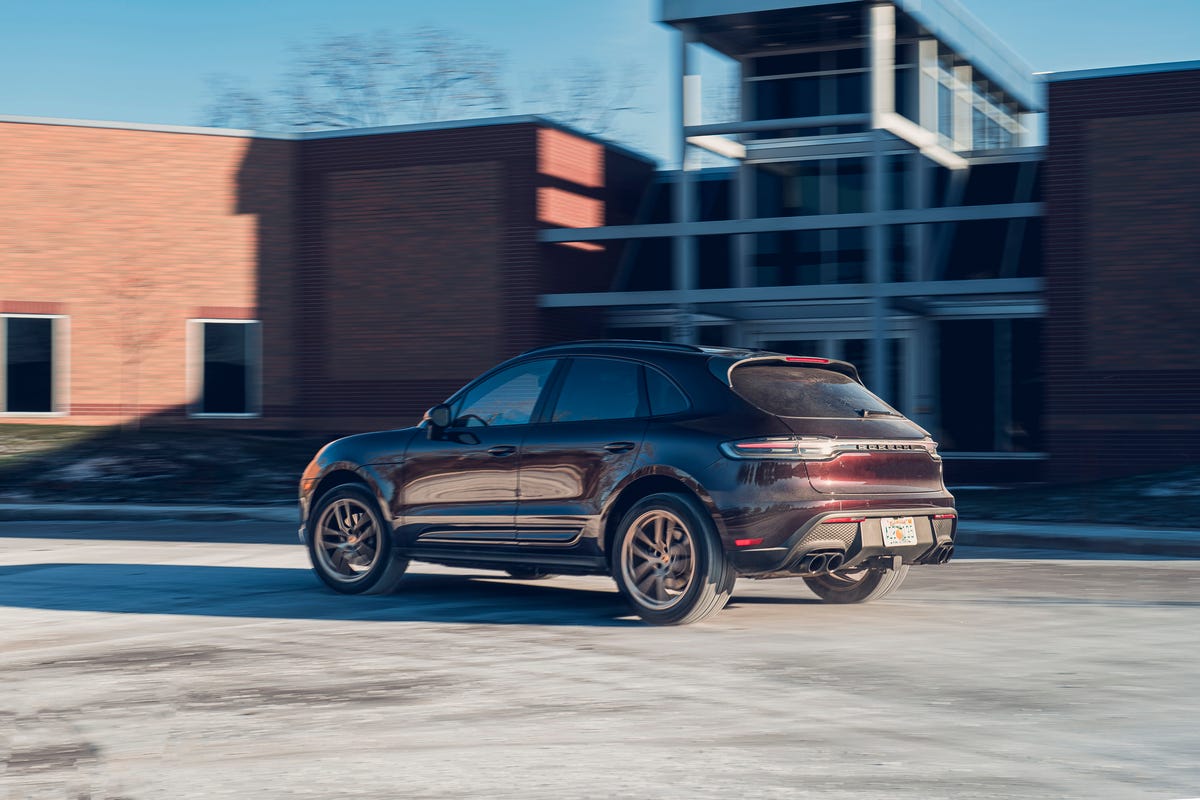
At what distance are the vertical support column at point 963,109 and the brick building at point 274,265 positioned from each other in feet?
21.9

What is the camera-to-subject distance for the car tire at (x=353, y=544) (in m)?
10.6

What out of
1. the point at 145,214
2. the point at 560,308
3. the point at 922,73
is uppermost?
the point at 922,73

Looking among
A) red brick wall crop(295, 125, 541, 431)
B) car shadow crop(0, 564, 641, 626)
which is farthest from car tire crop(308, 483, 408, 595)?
red brick wall crop(295, 125, 541, 431)

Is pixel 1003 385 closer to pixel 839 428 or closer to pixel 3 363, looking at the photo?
pixel 839 428

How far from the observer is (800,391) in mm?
9328

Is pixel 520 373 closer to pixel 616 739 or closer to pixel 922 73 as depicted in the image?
pixel 616 739

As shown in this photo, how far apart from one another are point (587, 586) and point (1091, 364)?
12338 mm

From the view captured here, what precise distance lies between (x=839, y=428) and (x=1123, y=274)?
13733mm

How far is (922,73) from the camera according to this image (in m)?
25.4

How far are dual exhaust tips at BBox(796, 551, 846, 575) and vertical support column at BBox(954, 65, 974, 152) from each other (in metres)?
19.5

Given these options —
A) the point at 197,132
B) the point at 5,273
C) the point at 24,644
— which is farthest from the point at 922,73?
the point at 24,644

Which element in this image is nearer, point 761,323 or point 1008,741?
point 1008,741

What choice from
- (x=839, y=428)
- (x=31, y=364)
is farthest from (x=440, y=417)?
(x=31, y=364)

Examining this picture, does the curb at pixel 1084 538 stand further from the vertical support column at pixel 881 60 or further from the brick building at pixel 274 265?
the brick building at pixel 274 265
